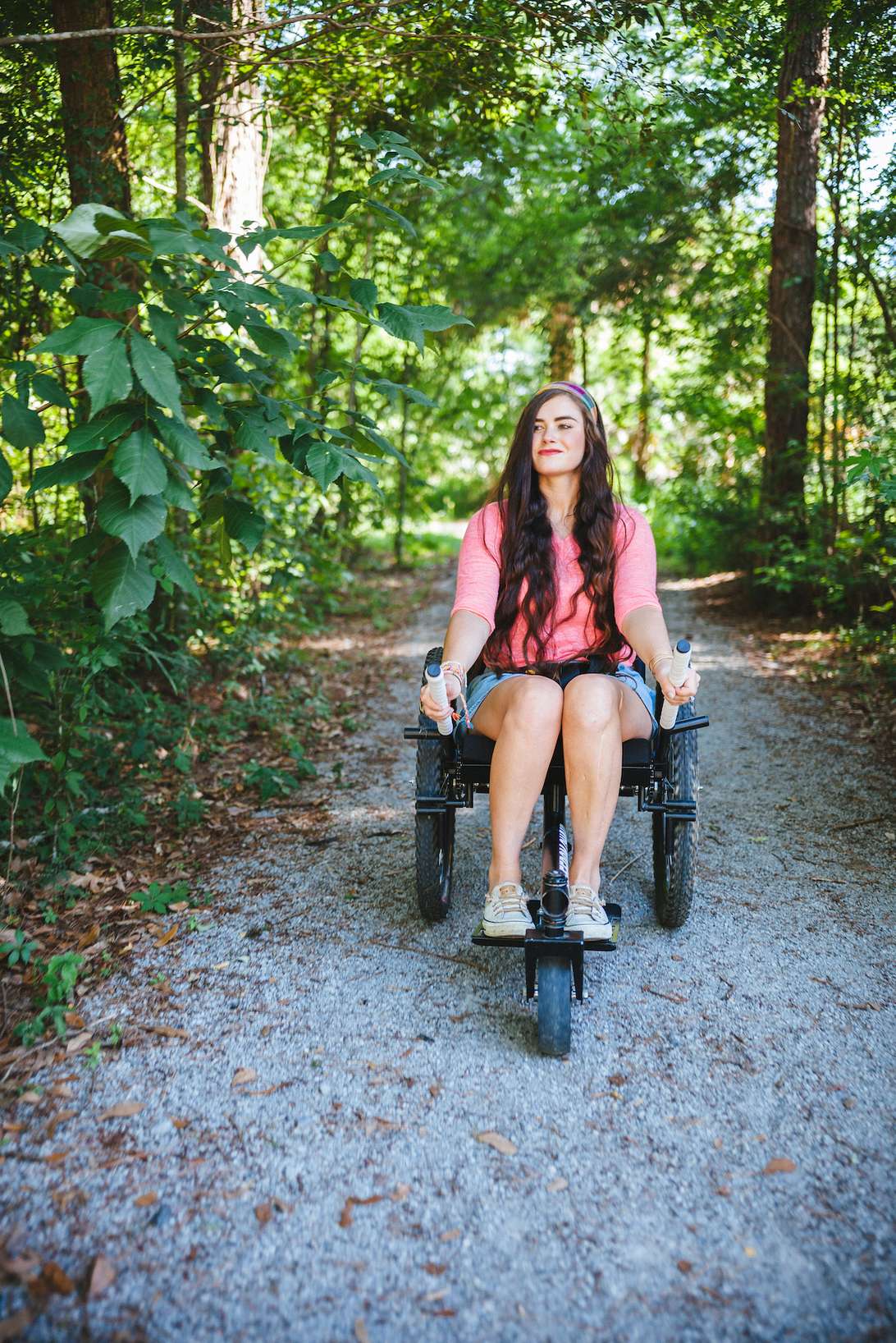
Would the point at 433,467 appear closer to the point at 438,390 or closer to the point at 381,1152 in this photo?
the point at 438,390

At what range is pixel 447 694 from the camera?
243 cm

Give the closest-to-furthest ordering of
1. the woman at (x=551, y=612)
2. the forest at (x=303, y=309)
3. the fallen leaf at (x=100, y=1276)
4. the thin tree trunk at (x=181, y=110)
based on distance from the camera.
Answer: the fallen leaf at (x=100, y=1276) < the forest at (x=303, y=309) < the woman at (x=551, y=612) < the thin tree trunk at (x=181, y=110)

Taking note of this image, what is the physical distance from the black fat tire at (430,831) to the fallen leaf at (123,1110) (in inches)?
39.2

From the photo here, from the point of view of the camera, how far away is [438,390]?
11.7m

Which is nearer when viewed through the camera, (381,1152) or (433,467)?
(381,1152)

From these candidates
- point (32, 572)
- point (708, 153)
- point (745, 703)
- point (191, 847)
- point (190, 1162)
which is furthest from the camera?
point (708, 153)

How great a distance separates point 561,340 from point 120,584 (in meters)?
9.62

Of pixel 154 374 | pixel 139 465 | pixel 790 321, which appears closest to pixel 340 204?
pixel 154 374

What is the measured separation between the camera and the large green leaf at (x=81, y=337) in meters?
1.96

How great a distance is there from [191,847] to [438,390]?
9202 millimetres

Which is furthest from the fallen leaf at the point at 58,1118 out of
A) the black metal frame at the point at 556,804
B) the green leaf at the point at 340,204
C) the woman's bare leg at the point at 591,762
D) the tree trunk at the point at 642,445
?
the tree trunk at the point at 642,445

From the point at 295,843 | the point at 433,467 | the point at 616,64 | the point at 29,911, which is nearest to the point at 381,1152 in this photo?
the point at 29,911

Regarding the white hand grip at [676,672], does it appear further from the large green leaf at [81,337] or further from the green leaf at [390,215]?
the large green leaf at [81,337]

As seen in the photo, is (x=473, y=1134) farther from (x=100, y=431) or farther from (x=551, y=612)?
(x=100, y=431)
